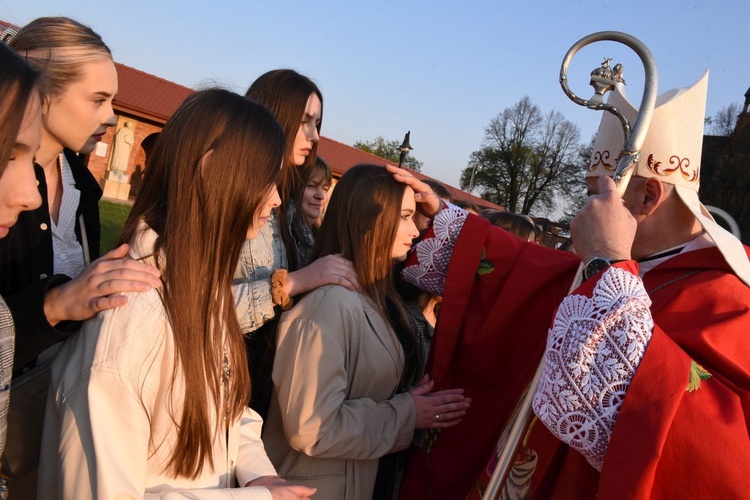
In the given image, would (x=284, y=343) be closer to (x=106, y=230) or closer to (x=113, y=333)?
(x=113, y=333)

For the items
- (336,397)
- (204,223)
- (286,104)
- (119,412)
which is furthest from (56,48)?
(336,397)

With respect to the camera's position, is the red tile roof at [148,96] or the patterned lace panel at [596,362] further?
the red tile roof at [148,96]

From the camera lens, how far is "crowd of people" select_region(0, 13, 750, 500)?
1489 millimetres

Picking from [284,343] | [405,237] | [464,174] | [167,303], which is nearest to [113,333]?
[167,303]

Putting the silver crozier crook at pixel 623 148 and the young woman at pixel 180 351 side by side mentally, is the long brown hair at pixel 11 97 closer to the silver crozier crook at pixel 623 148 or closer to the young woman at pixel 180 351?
the young woman at pixel 180 351

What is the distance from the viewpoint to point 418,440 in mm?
2664

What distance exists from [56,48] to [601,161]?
1955 mm

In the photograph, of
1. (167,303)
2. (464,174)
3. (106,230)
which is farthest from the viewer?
(464,174)

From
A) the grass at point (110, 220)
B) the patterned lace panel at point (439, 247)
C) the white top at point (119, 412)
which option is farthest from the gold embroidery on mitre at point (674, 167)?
the grass at point (110, 220)

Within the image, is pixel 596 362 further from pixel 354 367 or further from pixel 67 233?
pixel 67 233

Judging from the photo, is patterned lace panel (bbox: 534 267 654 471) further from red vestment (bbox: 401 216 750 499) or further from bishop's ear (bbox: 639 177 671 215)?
bishop's ear (bbox: 639 177 671 215)

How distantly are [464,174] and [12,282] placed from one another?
50599mm

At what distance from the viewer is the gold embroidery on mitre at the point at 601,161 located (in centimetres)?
236

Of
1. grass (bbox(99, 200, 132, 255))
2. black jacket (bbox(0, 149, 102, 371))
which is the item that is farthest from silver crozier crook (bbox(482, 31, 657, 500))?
grass (bbox(99, 200, 132, 255))
